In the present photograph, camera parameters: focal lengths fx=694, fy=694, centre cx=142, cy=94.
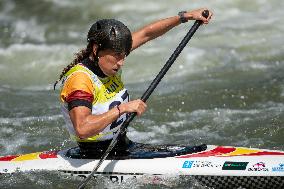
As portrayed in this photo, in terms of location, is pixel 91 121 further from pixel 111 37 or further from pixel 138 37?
pixel 138 37

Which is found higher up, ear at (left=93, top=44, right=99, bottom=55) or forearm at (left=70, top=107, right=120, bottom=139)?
ear at (left=93, top=44, right=99, bottom=55)

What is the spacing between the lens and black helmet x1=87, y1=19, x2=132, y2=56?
4969 mm

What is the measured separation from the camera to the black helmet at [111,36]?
497 cm

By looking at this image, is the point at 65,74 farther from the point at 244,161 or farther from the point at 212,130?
the point at 212,130

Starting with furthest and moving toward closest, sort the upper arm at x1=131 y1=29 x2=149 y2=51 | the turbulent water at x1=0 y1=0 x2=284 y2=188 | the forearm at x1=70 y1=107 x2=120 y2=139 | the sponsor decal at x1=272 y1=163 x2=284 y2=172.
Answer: the turbulent water at x1=0 y1=0 x2=284 y2=188 < the upper arm at x1=131 y1=29 x2=149 y2=51 < the sponsor decal at x1=272 y1=163 x2=284 y2=172 < the forearm at x1=70 y1=107 x2=120 y2=139

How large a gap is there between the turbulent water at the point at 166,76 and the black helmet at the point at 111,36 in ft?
3.82

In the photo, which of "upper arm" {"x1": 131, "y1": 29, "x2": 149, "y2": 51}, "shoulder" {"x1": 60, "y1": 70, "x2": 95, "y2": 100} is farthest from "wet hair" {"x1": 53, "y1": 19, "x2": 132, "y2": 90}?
"upper arm" {"x1": 131, "y1": 29, "x2": 149, "y2": 51}

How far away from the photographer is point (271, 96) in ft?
28.4

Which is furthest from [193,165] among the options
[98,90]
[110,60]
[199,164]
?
[110,60]

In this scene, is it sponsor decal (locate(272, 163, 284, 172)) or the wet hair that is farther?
sponsor decal (locate(272, 163, 284, 172))

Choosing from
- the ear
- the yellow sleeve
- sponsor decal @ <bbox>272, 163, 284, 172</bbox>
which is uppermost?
the ear

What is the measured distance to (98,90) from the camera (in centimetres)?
518

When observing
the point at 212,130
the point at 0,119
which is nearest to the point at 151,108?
the point at 212,130

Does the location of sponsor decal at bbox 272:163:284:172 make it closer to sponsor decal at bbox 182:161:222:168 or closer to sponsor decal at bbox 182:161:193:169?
sponsor decal at bbox 182:161:222:168
